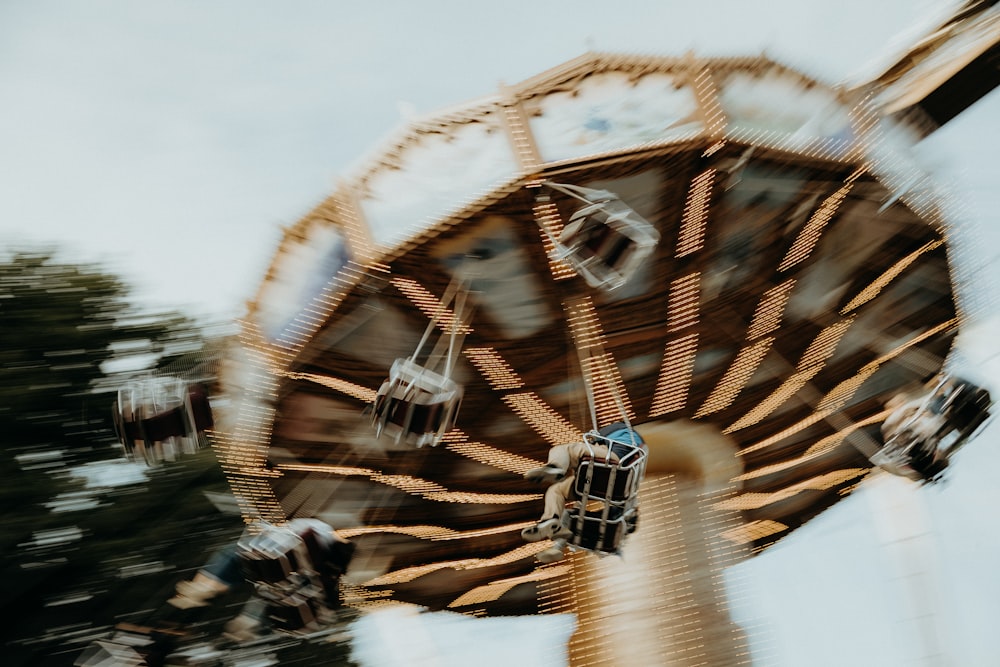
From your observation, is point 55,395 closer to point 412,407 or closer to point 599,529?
point 412,407

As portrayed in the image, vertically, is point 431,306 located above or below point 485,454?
above

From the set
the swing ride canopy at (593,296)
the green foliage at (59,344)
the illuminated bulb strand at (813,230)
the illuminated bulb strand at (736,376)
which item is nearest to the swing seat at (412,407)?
the swing ride canopy at (593,296)

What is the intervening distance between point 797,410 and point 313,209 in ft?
18.7

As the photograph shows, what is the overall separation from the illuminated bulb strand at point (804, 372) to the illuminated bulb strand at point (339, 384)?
12.5 feet

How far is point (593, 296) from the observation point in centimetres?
607

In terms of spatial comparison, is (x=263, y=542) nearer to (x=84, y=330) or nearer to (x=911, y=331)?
(x=84, y=330)

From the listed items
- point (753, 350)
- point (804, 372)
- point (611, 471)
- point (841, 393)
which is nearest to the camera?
point (611, 471)

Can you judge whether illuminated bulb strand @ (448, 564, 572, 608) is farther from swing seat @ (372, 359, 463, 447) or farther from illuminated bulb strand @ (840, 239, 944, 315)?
swing seat @ (372, 359, 463, 447)

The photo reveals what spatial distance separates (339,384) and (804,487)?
6.96 m

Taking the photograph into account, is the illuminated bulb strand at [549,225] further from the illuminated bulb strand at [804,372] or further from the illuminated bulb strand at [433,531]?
the illuminated bulb strand at [433,531]

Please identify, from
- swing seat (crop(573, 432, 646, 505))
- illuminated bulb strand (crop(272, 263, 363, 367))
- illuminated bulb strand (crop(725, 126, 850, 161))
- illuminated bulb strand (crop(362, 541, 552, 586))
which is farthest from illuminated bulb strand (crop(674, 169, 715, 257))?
illuminated bulb strand (crop(362, 541, 552, 586))

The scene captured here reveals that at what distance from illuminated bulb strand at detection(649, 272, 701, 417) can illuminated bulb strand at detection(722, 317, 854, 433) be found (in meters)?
0.92

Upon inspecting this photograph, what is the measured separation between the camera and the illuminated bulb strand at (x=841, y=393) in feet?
24.3

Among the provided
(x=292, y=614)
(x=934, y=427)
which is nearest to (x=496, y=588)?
(x=292, y=614)
